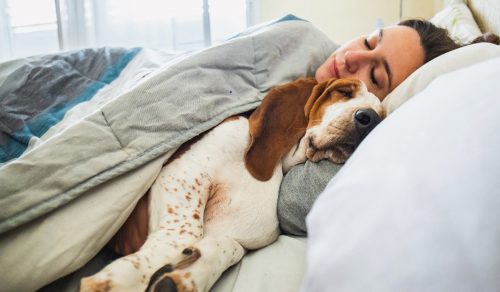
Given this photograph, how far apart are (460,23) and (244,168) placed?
1221 millimetres

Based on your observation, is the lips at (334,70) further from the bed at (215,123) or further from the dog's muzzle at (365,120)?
the dog's muzzle at (365,120)

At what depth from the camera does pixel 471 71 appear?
55 cm

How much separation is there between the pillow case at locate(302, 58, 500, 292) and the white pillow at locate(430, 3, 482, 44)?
43.5 inches

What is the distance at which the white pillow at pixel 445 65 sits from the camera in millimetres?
826

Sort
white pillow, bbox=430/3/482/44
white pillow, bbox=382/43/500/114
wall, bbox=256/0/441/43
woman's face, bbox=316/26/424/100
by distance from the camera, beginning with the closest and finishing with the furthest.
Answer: white pillow, bbox=382/43/500/114, woman's face, bbox=316/26/424/100, white pillow, bbox=430/3/482/44, wall, bbox=256/0/441/43

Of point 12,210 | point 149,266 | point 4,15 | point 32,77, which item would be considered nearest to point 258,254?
point 149,266

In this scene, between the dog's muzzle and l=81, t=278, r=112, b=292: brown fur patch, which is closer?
l=81, t=278, r=112, b=292: brown fur patch

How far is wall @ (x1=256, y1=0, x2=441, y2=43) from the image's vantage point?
9.37ft

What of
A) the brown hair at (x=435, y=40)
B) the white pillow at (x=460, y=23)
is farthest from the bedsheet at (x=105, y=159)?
the white pillow at (x=460, y=23)

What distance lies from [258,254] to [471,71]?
555 mm

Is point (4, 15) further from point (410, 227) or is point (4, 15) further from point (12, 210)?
point (410, 227)

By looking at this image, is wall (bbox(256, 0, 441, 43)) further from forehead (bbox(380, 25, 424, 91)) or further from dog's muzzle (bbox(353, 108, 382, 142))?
dog's muzzle (bbox(353, 108, 382, 142))

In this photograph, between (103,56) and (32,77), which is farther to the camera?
(103,56)

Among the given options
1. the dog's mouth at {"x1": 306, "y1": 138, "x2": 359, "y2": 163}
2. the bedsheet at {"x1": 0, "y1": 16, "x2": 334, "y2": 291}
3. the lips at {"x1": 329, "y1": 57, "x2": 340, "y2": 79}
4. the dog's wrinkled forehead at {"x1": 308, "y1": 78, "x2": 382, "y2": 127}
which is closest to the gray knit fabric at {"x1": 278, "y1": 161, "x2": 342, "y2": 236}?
the dog's mouth at {"x1": 306, "y1": 138, "x2": 359, "y2": 163}
